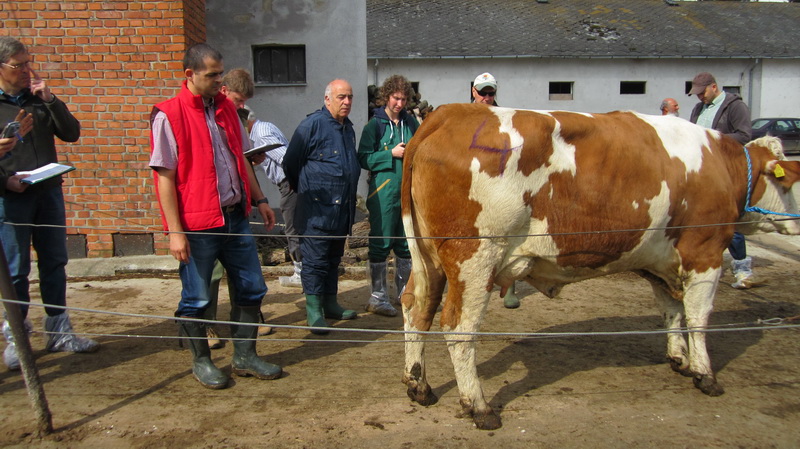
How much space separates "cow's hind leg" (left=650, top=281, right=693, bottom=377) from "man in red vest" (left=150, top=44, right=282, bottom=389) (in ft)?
8.44

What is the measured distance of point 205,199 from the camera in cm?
352

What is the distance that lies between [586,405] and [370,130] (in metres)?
2.71

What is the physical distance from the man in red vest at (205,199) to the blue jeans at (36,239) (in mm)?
A: 984

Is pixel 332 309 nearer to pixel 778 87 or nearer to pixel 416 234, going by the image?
pixel 416 234

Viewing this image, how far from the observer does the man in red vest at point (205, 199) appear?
3.43 meters

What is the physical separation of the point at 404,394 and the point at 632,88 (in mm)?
22543

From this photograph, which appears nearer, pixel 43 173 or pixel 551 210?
pixel 551 210

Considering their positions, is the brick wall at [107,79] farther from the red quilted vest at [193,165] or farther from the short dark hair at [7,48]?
the red quilted vest at [193,165]

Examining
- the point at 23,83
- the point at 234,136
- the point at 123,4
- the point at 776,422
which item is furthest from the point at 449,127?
the point at 123,4

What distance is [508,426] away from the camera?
3307 mm

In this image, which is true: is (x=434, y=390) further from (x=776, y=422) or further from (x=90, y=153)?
(x=90, y=153)

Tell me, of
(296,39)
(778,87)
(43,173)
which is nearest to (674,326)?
(43,173)

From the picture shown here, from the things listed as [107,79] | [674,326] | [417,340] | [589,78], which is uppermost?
[589,78]

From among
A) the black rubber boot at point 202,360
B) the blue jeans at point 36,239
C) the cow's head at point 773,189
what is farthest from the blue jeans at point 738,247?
the blue jeans at point 36,239
